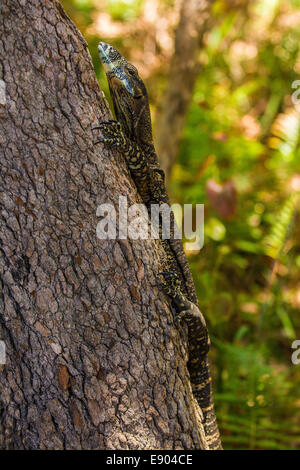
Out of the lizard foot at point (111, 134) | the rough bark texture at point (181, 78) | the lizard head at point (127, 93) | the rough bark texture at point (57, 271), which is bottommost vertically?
the rough bark texture at point (57, 271)

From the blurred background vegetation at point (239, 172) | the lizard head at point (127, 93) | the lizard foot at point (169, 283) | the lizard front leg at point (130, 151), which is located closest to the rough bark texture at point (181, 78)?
the blurred background vegetation at point (239, 172)

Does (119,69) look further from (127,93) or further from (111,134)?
(111,134)

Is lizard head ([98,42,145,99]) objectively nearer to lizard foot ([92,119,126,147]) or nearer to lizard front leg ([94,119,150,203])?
lizard front leg ([94,119,150,203])

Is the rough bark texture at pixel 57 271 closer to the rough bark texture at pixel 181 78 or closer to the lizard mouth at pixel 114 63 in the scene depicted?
the lizard mouth at pixel 114 63

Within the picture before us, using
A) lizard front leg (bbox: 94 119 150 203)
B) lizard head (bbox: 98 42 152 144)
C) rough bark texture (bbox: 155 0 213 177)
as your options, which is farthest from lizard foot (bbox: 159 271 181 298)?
rough bark texture (bbox: 155 0 213 177)
